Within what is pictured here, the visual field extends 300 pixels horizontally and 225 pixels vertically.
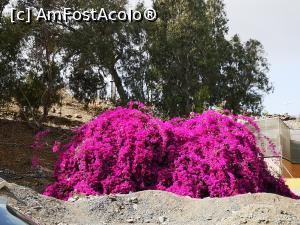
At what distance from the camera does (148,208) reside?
1095 cm

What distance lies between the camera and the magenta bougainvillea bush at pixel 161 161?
12.6 m

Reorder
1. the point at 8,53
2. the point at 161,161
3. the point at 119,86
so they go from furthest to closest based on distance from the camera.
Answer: the point at 119,86
the point at 8,53
the point at 161,161

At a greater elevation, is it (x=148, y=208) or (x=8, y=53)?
(x=8, y=53)

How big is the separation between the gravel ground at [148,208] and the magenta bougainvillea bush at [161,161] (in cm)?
111

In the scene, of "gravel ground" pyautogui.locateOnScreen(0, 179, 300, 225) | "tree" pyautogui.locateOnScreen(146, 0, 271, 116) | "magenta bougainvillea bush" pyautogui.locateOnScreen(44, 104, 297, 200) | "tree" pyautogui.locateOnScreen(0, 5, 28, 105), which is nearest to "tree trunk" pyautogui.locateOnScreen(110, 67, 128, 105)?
"tree" pyautogui.locateOnScreen(146, 0, 271, 116)

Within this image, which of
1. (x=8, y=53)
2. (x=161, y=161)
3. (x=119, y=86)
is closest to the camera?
(x=161, y=161)

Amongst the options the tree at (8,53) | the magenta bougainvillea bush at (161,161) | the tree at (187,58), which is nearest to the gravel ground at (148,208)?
the magenta bougainvillea bush at (161,161)

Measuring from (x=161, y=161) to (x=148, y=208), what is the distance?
226 cm

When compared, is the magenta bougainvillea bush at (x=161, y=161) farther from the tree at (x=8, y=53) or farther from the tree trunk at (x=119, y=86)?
the tree trunk at (x=119, y=86)

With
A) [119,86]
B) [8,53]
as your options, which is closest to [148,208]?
[8,53]

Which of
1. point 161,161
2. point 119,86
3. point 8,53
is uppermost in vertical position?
point 8,53

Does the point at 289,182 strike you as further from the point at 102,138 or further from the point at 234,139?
the point at 102,138

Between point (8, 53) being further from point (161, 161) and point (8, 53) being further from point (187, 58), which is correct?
point (161, 161)

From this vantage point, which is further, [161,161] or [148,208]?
[161,161]
